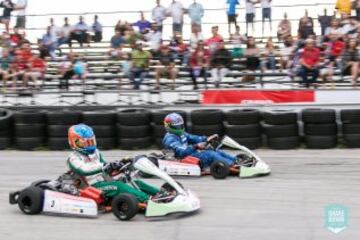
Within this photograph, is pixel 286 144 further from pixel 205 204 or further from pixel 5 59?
pixel 5 59

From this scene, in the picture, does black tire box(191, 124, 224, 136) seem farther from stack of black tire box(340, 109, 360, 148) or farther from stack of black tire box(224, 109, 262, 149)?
stack of black tire box(340, 109, 360, 148)

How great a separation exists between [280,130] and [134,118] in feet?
9.81

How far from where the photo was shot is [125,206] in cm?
919

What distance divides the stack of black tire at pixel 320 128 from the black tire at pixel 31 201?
7.02m

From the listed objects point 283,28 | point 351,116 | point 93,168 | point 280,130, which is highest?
point 283,28

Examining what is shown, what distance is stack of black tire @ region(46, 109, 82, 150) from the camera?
615 inches

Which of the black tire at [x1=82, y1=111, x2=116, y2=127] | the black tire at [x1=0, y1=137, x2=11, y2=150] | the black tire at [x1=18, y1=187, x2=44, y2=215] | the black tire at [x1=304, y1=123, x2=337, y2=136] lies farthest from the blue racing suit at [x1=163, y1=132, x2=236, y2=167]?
the black tire at [x1=0, y1=137, x2=11, y2=150]

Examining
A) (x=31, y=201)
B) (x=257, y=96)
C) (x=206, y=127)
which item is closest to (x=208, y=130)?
(x=206, y=127)

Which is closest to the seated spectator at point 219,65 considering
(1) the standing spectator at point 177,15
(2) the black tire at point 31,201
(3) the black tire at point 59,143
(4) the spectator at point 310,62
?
(4) the spectator at point 310,62

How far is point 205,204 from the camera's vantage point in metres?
10.3

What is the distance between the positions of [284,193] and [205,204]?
4.42 ft

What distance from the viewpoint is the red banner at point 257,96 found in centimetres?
1672

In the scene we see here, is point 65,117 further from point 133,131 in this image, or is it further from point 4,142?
point 4,142

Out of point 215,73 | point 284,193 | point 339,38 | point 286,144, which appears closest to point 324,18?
point 339,38
